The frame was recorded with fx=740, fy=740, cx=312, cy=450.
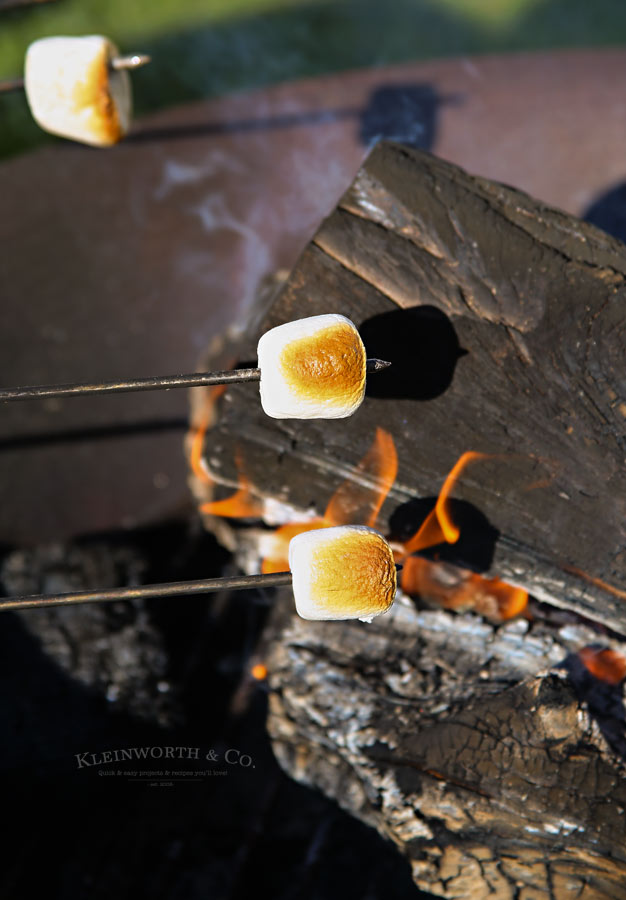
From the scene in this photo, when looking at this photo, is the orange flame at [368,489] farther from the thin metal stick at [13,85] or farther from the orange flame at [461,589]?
the thin metal stick at [13,85]

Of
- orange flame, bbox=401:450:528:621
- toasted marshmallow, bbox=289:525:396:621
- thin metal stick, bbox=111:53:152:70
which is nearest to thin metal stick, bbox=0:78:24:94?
thin metal stick, bbox=111:53:152:70

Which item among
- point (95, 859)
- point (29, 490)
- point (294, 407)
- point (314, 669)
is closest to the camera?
point (294, 407)

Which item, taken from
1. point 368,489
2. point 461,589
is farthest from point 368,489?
point 461,589

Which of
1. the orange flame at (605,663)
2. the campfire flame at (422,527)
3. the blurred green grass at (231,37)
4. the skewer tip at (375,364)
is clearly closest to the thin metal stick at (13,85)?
the blurred green grass at (231,37)

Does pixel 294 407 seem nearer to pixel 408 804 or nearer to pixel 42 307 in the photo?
pixel 408 804

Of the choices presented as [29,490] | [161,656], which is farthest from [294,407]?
[29,490]

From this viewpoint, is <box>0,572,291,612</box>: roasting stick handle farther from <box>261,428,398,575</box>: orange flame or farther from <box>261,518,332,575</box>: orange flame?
<box>261,518,332,575</box>: orange flame
